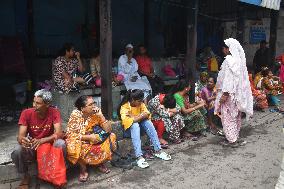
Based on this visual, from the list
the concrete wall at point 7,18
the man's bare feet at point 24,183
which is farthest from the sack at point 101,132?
the concrete wall at point 7,18

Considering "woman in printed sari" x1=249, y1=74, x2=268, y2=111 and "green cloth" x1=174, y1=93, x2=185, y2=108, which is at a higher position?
"green cloth" x1=174, y1=93, x2=185, y2=108

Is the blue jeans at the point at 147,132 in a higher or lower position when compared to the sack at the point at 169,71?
lower

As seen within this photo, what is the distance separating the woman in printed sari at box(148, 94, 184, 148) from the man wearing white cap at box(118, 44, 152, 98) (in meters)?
1.35

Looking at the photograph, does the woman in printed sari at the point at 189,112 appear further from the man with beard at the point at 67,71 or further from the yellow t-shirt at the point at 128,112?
the man with beard at the point at 67,71

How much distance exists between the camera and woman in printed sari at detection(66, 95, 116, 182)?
508 centimetres

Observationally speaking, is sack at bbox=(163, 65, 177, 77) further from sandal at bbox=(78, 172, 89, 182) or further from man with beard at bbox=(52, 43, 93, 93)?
sandal at bbox=(78, 172, 89, 182)

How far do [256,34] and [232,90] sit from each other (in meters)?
9.28

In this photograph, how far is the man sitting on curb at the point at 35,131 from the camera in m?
4.70

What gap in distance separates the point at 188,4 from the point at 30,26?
13.1ft

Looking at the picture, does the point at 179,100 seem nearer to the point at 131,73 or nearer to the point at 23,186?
the point at 131,73

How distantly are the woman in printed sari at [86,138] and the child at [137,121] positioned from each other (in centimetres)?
57

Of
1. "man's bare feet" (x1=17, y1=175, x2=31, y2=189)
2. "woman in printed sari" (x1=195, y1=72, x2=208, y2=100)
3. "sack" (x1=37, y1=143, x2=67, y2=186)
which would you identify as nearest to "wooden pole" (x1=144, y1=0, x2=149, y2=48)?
"woman in printed sari" (x1=195, y1=72, x2=208, y2=100)

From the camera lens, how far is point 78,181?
5254 millimetres

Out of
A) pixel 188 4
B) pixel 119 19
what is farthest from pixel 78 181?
pixel 119 19
